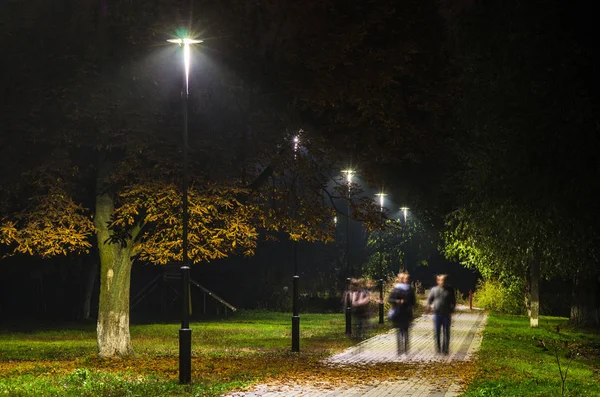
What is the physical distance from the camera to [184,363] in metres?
16.2

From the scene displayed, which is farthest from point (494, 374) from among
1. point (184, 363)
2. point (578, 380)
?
point (184, 363)

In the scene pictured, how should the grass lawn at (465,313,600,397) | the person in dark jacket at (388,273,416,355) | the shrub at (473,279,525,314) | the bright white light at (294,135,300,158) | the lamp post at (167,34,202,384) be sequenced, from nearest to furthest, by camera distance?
the grass lawn at (465,313,600,397), the lamp post at (167,34,202,384), the person in dark jacket at (388,273,416,355), the bright white light at (294,135,300,158), the shrub at (473,279,525,314)

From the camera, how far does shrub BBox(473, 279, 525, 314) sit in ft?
173

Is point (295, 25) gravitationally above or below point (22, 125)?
above

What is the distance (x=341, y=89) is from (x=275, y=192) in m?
3.85

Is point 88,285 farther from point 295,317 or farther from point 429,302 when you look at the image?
point 429,302

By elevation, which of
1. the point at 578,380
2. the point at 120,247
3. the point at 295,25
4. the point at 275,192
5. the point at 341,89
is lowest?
the point at 578,380

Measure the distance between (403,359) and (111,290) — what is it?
24.4 feet

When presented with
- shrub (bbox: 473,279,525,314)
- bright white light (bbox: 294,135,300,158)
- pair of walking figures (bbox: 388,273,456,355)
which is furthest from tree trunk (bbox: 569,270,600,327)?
bright white light (bbox: 294,135,300,158)

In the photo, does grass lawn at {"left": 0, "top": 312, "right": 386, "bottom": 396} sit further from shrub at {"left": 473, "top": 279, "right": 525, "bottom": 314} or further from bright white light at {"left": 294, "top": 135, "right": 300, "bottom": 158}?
shrub at {"left": 473, "top": 279, "right": 525, "bottom": 314}

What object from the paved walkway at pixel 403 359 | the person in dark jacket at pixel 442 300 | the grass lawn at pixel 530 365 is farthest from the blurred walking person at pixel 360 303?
the person in dark jacket at pixel 442 300

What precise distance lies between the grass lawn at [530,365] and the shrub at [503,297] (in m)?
15.0

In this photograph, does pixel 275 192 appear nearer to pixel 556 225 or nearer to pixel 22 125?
pixel 22 125

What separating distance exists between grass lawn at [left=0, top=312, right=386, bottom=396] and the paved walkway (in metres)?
0.76
